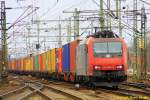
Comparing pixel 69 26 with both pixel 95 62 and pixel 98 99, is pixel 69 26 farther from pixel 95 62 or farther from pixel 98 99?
pixel 98 99

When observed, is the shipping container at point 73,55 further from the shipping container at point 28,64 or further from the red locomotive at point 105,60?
the shipping container at point 28,64

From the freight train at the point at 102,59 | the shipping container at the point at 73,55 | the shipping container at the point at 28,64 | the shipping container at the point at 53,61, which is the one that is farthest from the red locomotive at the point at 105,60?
the shipping container at the point at 28,64

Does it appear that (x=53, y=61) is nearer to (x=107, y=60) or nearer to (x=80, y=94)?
(x=107, y=60)

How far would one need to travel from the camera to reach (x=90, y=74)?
24234mm

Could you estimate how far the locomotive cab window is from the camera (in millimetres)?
24641

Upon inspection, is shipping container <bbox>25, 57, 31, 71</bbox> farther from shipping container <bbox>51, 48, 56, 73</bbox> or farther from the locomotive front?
the locomotive front

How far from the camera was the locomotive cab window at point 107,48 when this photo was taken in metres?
24.6

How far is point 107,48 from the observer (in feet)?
81.1

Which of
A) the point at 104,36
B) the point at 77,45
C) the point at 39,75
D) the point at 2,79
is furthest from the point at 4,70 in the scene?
the point at 39,75

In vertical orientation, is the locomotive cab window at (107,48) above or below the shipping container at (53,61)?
above

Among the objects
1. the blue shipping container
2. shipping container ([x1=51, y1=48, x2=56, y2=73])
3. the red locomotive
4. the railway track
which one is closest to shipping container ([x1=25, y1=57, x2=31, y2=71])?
shipping container ([x1=51, y1=48, x2=56, y2=73])

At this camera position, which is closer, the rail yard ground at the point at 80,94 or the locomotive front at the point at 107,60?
the rail yard ground at the point at 80,94

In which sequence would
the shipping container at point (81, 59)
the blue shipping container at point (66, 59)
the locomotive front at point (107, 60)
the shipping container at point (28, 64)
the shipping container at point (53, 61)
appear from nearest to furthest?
the locomotive front at point (107, 60) → the shipping container at point (81, 59) → the blue shipping container at point (66, 59) → the shipping container at point (53, 61) → the shipping container at point (28, 64)

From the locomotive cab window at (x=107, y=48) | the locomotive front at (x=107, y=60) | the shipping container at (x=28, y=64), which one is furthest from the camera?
the shipping container at (x=28, y=64)
